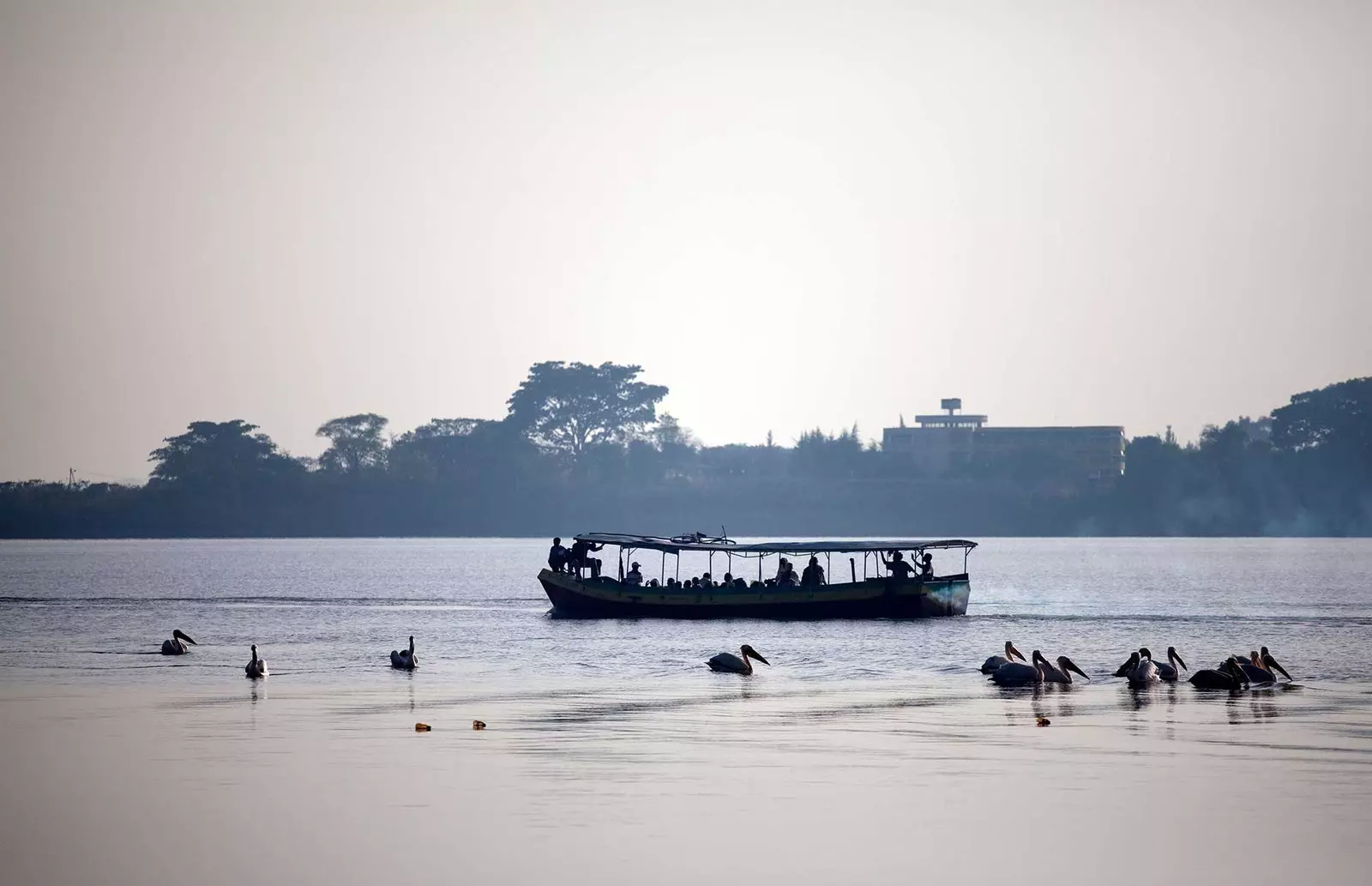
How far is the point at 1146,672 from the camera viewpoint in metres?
46.8

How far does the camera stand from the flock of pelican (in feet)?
152

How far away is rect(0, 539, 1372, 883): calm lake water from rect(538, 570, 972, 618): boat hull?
5175 mm

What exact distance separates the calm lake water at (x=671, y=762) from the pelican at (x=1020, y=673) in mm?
933

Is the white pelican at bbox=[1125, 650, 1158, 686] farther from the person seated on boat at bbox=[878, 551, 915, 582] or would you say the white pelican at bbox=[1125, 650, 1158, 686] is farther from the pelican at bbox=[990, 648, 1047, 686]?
the person seated on boat at bbox=[878, 551, 915, 582]

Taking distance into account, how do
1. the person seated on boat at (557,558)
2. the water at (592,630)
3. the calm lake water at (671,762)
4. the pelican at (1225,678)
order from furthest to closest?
the person seated on boat at (557,558), the water at (592,630), the pelican at (1225,678), the calm lake water at (671,762)

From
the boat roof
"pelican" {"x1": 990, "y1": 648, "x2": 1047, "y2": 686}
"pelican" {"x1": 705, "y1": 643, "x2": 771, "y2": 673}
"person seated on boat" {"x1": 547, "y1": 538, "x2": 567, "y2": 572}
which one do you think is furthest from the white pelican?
"person seated on boat" {"x1": 547, "y1": 538, "x2": 567, "y2": 572}

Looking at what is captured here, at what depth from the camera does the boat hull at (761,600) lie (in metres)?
73.8

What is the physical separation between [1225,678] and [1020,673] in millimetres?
5258

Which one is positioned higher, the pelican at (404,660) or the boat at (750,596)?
the boat at (750,596)

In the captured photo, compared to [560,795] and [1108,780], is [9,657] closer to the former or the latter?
[560,795]

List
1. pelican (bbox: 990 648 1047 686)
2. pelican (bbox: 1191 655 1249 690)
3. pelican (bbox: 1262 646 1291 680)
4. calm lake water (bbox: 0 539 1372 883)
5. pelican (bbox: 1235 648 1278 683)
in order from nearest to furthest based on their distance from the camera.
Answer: calm lake water (bbox: 0 539 1372 883) → pelican (bbox: 1191 655 1249 690) → pelican (bbox: 1235 648 1278 683) → pelican (bbox: 990 648 1047 686) → pelican (bbox: 1262 646 1291 680)

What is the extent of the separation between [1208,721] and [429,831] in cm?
1991

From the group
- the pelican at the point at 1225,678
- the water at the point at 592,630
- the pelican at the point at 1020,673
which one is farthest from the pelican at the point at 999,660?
the pelican at the point at 1225,678

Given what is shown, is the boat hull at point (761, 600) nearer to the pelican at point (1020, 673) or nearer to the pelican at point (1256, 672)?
the pelican at point (1020, 673)
